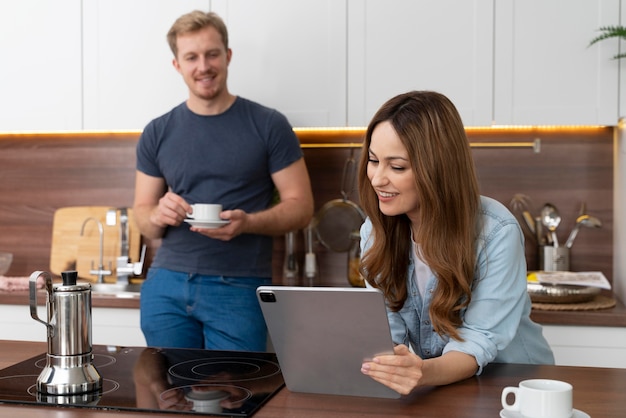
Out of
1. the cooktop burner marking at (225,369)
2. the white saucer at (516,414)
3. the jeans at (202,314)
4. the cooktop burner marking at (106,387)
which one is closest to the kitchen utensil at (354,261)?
the jeans at (202,314)

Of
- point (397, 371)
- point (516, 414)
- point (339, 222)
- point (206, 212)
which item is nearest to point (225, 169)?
point (206, 212)

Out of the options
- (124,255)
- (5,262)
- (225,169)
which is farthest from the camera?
(5,262)

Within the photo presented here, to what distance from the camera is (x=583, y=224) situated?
10.4 ft

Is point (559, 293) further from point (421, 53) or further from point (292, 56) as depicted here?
point (292, 56)

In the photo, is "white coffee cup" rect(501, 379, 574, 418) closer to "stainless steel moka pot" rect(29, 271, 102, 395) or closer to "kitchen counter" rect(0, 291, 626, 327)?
"stainless steel moka pot" rect(29, 271, 102, 395)

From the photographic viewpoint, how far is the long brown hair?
1.72 metres

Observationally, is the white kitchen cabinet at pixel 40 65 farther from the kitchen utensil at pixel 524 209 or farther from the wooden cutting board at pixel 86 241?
the kitchen utensil at pixel 524 209

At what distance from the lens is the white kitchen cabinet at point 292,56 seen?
3104mm

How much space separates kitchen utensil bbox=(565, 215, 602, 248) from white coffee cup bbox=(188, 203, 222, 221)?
A: 4.73 feet

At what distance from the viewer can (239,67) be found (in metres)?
3.17

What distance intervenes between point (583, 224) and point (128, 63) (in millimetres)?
1875

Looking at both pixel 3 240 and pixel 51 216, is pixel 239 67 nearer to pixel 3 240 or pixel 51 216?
pixel 51 216

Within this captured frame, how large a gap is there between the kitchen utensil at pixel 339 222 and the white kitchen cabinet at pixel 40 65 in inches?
41.5

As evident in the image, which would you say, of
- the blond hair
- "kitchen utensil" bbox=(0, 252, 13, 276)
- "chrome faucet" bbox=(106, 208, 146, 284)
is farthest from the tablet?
"kitchen utensil" bbox=(0, 252, 13, 276)
